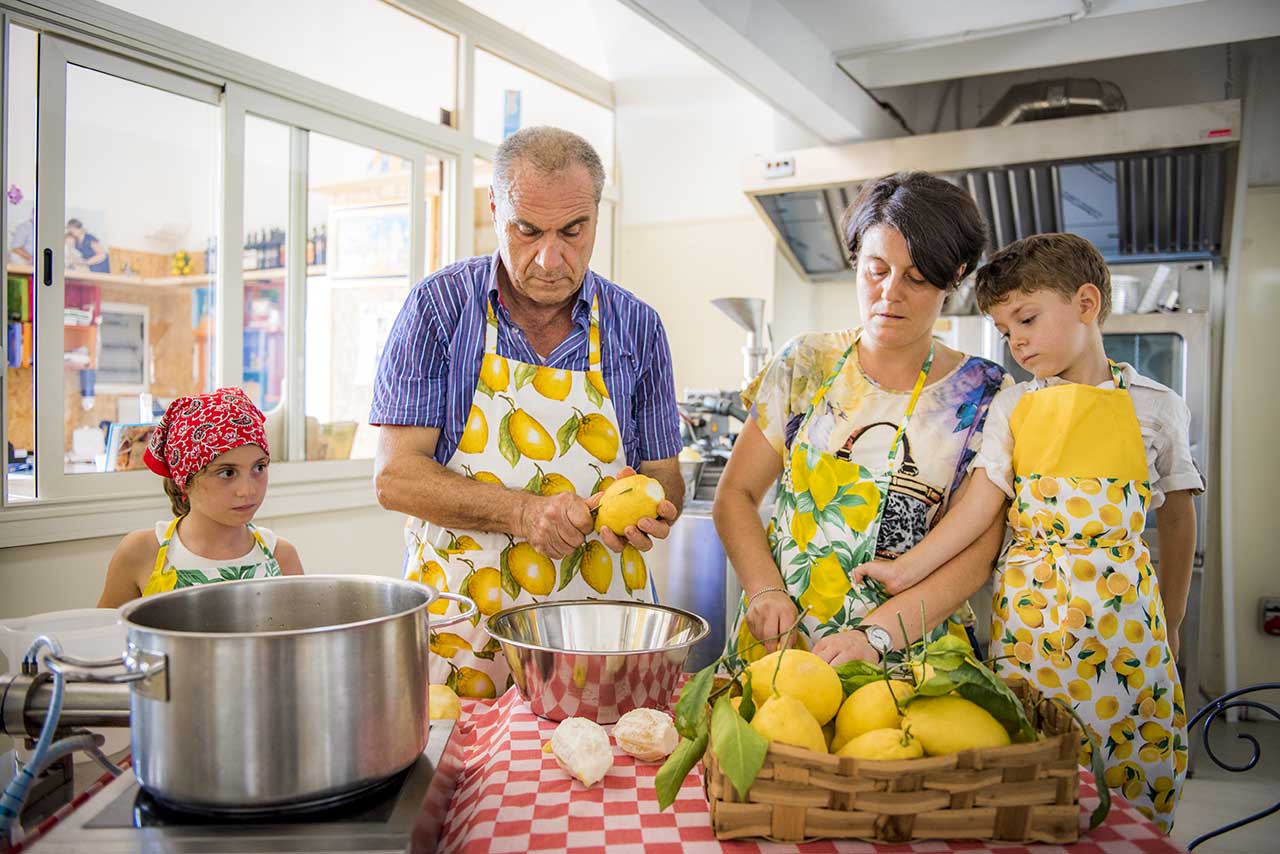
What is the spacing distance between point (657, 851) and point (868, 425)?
0.89 meters

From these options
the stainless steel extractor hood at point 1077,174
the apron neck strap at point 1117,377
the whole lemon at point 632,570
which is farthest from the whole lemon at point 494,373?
the stainless steel extractor hood at point 1077,174

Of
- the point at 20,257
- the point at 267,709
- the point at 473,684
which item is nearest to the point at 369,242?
the point at 20,257

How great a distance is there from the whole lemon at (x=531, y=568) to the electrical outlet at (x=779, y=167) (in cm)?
311

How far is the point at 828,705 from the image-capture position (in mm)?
931

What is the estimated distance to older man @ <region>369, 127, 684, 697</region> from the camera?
58.0 inches

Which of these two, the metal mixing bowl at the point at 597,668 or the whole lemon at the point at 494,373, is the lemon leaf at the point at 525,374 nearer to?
the whole lemon at the point at 494,373

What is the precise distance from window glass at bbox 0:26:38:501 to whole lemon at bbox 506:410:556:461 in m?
1.99

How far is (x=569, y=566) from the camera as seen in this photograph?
5.06ft

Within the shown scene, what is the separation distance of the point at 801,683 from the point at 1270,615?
4.15m

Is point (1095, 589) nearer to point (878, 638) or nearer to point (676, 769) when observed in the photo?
point (878, 638)

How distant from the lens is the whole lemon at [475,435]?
5.10 feet

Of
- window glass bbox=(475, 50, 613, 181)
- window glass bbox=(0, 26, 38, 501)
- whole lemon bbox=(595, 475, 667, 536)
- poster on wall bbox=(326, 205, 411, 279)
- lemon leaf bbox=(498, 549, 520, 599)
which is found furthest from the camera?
window glass bbox=(475, 50, 613, 181)

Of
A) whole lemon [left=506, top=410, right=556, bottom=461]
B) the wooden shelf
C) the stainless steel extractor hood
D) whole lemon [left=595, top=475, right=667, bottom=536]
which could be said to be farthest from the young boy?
the wooden shelf

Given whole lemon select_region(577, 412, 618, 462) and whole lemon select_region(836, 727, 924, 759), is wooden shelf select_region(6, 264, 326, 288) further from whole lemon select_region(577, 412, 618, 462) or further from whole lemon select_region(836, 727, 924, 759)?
whole lemon select_region(836, 727, 924, 759)
